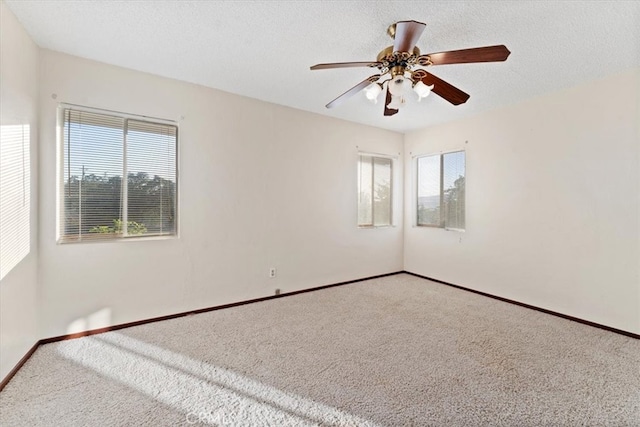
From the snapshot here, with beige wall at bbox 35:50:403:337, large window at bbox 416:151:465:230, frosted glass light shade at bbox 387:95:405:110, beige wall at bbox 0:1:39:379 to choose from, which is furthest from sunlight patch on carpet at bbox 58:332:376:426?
large window at bbox 416:151:465:230

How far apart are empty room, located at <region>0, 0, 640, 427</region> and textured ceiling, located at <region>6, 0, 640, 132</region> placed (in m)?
0.02

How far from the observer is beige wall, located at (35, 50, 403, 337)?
2.49 meters

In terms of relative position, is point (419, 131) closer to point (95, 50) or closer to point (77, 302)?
point (95, 50)

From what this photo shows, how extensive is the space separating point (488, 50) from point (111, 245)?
3307 mm

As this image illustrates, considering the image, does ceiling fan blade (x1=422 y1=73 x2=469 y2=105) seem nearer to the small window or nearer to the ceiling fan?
the ceiling fan

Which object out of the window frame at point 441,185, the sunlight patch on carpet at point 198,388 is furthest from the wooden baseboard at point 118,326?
the window frame at point 441,185

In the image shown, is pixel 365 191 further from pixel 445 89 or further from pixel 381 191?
pixel 445 89

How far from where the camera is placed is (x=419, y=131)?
4727mm

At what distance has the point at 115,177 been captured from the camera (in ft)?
8.86

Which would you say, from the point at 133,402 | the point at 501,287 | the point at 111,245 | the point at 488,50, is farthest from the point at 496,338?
the point at 111,245

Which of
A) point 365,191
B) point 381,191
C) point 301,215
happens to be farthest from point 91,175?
point 381,191

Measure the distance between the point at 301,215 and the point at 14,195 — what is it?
2.64m

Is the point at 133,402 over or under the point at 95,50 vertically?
under

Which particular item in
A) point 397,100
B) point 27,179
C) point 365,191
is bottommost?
point 27,179
